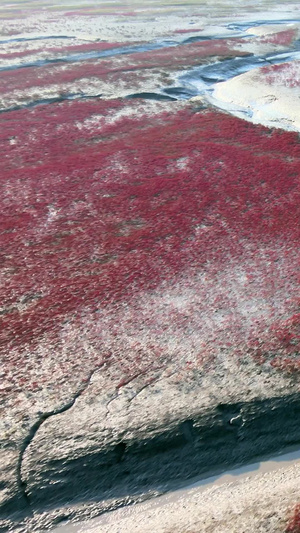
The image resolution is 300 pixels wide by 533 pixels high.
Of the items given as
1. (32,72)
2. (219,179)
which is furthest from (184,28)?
(219,179)

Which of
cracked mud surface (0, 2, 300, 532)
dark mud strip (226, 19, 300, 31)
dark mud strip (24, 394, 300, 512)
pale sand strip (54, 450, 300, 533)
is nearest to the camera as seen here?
pale sand strip (54, 450, 300, 533)

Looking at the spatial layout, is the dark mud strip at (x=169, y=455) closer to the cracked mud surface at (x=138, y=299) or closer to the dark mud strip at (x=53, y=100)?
the cracked mud surface at (x=138, y=299)

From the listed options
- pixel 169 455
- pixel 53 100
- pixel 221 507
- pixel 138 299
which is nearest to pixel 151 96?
pixel 53 100

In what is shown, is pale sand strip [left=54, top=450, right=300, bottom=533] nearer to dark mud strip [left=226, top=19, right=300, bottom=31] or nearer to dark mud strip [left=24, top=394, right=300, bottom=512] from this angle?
dark mud strip [left=24, top=394, right=300, bottom=512]

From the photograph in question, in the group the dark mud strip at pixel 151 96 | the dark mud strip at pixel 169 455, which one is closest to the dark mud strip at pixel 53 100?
the dark mud strip at pixel 151 96

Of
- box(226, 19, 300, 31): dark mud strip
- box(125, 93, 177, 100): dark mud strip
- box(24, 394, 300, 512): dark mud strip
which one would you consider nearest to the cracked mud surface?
box(24, 394, 300, 512): dark mud strip

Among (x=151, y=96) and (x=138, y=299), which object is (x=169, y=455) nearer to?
(x=138, y=299)

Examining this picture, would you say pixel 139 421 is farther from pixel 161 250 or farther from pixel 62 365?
pixel 161 250
